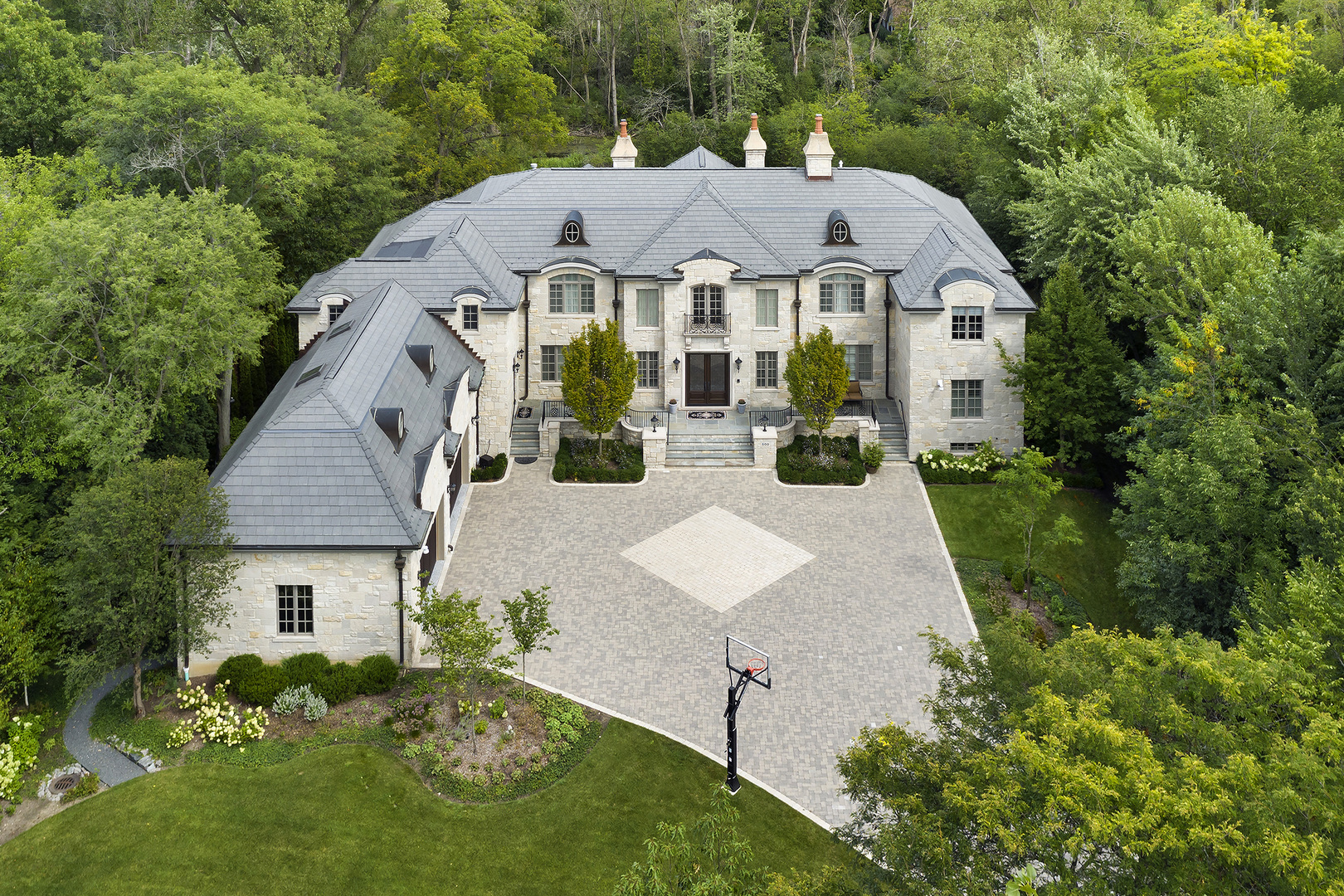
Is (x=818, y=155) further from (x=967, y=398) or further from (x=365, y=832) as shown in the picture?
(x=365, y=832)

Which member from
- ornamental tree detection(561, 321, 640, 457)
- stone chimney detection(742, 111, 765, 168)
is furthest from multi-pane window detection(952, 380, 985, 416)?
stone chimney detection(742, 111, 765, 168)

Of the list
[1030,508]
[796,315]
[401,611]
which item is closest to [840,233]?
→ [796,315]

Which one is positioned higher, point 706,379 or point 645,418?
point 706,379

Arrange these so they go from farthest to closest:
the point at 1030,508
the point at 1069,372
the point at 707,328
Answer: the point at 707,328 < the point at 1069,372 < the point at 1030,508

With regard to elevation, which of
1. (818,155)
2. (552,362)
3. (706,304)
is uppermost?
(818,155)

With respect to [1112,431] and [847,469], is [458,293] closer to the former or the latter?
[847,469]

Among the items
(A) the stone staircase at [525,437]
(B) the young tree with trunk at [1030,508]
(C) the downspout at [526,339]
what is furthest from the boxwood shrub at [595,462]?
(B) the young tree with trunk at [1030,508]

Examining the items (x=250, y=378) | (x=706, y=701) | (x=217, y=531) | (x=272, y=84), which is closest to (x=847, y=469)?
(x=706, y=701)
